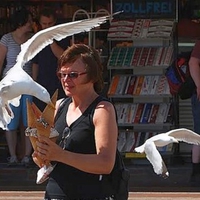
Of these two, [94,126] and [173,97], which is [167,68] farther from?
[94,126]

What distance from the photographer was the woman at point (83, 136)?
166 inches

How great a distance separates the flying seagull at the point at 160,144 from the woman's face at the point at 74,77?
1.49 ft

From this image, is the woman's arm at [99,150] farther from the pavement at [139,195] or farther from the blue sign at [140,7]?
the blue sign at [140,7]

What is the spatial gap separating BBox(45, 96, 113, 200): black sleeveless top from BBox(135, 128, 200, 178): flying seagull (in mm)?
270

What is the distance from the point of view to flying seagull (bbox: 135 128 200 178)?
13.1 ft

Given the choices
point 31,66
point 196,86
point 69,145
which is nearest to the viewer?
point 69,145

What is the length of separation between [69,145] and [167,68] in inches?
238

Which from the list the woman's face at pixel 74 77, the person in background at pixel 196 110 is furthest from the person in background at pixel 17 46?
the woman's face at pixel 74 77

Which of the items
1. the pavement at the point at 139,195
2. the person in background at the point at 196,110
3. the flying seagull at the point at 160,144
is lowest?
the pavement at the point at 139,195

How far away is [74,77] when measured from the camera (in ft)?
14.3

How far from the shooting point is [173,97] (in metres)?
10.5

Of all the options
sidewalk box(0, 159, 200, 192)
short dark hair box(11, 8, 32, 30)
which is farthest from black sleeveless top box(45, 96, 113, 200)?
short dark hair box(11, 8, 32, 30)

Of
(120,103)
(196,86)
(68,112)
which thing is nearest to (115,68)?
(120,103)

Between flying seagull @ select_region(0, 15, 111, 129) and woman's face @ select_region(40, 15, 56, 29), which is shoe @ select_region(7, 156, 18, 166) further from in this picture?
flying seagull @ select_region(0, 15, 111, 129)
